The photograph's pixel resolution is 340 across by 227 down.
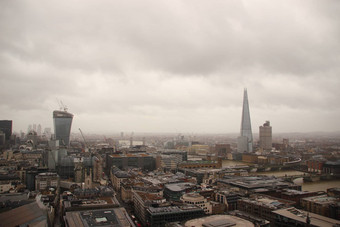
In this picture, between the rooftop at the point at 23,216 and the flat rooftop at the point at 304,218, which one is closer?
the rooftop at the point at 23,216

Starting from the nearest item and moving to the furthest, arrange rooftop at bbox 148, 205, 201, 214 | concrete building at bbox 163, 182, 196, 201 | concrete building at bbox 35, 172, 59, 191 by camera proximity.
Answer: rooftop at bbox 148, 205, 201, 214 < concrete building at bbox 163, 182, 196, 201 < concrete building at bbox 35, 172, 59, 191

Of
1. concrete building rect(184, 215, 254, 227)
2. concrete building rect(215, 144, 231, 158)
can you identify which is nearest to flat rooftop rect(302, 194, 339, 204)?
concrete building rect(184, 215, 254, 227)

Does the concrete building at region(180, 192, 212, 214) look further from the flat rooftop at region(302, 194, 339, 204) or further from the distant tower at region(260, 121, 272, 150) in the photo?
the distant tower at region(260, 121, 272, 150)

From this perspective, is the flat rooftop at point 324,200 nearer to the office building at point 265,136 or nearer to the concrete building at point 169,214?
the concrete building at point 169,214

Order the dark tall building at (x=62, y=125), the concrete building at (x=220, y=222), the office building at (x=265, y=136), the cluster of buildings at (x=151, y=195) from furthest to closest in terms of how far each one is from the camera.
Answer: the office building at (x=265, y=136)
the dark tall building at (x=62, y=125)
the cluster of buildings at (x=151, y=195)
the concrete building at (x=220, y=222)

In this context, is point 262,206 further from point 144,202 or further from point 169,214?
point 144,202

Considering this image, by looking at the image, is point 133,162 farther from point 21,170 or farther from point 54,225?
point 54,225

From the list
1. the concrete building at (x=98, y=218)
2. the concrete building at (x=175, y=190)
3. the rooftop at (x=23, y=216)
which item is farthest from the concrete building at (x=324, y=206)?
the rooftop at (x=23, y=216)
